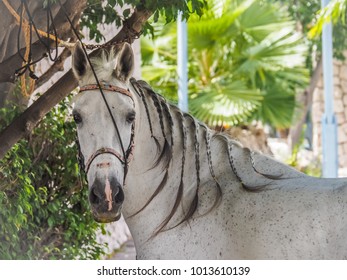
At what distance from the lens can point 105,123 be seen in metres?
3.26

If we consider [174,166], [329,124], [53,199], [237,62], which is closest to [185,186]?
[174,166]

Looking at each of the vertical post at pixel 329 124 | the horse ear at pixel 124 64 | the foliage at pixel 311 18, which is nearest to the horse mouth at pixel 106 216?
the horse ear at pixel 124 64

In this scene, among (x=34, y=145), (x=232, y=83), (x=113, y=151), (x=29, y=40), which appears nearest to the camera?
(x=113, y=151)

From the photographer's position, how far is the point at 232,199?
3.44 metres

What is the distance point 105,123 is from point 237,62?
942cm

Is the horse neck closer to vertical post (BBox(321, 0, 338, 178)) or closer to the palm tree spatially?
vertical post (BBox(321, 0, 338, 178))

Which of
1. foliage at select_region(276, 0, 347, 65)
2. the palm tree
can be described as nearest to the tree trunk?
foliage at select_region(276, 0, 347, 65)

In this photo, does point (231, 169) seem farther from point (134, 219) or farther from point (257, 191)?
point (134, 219)

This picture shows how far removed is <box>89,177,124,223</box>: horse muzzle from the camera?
124 inches

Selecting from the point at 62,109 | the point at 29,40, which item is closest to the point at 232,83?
the point at 62,109

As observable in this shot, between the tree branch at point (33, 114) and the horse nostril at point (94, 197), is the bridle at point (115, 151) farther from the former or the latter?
the tree branch at point (33, 114)

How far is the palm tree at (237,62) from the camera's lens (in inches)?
452

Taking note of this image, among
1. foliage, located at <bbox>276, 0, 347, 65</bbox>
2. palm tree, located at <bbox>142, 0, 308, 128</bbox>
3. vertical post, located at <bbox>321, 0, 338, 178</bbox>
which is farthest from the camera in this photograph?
foliage, located at <bbox>276, 0, 347, 65</bbox>
